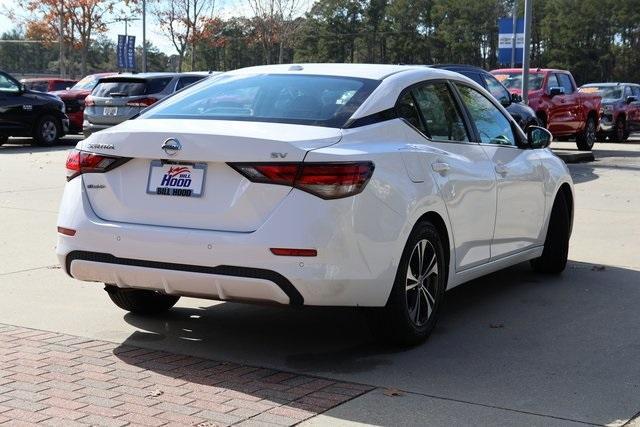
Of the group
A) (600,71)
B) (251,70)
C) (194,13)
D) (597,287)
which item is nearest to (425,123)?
(251,70)

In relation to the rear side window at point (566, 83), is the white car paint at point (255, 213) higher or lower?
lower

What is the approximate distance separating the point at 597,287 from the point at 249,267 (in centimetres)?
360

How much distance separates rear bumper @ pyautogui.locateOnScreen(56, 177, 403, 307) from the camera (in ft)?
16.1

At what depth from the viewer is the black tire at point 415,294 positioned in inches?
213

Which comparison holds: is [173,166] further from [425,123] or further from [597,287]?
[597,287]

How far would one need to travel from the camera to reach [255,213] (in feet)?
16.4

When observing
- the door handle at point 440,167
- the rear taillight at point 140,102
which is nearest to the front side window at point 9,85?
the rear taillight at point 140,102

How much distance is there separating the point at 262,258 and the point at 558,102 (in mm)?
17841

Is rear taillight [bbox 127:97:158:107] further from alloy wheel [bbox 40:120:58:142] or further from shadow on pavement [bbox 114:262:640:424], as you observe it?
shadow on pavement [bbox 114:262:640:424]

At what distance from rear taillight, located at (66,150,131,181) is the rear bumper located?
266 mm

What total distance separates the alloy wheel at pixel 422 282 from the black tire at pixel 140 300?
169cm

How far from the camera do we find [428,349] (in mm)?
5684

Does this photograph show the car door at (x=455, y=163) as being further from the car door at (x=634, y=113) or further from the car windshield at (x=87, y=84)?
the car door at (x=634, y=113)

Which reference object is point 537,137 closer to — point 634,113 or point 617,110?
point 617,110
